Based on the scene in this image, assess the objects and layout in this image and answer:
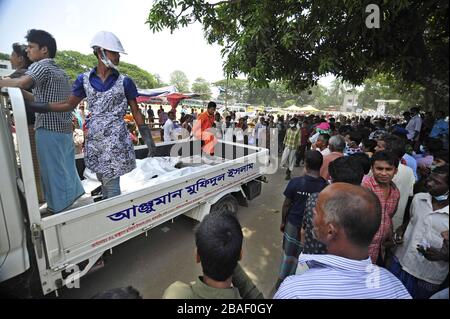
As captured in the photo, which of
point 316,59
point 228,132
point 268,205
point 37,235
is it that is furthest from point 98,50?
point 228,132

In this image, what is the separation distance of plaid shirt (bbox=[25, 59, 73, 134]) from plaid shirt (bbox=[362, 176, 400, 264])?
2.72 metres

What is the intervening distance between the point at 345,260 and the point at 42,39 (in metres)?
2.56

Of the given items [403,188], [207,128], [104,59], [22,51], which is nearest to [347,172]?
[403,188]

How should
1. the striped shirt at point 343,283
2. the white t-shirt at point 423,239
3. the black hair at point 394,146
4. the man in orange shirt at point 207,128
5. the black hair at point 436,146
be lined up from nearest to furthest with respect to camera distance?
the striped shirt at point 343,283 → the black hair at point 436,146 → the white t-shirt at point 423,239 → the black hair at point 394,146 → the man in orange shirt at point 207,128

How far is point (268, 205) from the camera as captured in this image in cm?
500

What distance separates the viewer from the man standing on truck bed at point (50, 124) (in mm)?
1897

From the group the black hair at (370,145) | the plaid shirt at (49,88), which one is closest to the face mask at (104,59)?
the plaid shirt at (49,88)

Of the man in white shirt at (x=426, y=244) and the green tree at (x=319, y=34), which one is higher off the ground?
the green tree at (x=319, y=34)

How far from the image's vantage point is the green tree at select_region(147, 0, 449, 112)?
10.8ft

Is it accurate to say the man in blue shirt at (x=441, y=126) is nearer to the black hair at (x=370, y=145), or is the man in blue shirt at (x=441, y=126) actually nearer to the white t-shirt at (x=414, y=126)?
the black hair at (x=370, y=145)

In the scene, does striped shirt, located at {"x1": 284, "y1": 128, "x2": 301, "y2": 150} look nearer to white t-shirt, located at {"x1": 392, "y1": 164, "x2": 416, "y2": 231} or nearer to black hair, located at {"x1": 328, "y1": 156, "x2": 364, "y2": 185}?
white t-shirt, located at {"x1": 392, "y1": 164, "x2": 416, "y2": 231}

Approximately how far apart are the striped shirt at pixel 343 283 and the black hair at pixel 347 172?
0.99m
